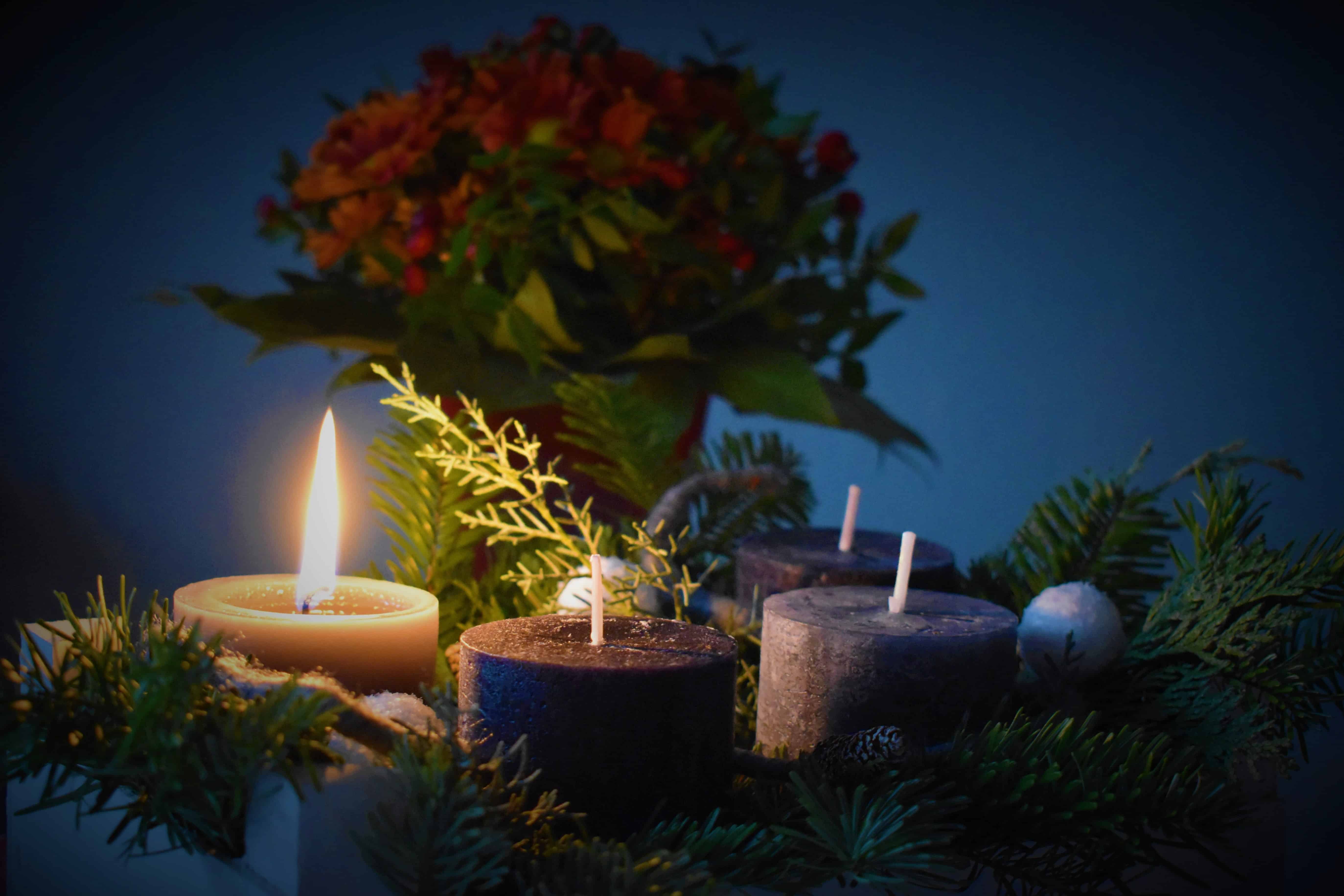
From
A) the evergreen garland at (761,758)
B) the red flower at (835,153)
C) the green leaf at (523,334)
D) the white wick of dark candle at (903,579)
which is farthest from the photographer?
the red flower at (835,153)

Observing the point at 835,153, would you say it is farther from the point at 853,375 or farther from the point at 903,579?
the point at 903,579

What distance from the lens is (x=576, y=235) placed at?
2.35ft

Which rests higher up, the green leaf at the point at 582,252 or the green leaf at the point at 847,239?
the green leaf at the point at 847,239

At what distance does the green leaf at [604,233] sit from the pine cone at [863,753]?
1.53 ft

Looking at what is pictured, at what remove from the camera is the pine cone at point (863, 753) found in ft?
0.92

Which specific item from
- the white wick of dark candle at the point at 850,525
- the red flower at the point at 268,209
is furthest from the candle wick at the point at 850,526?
the red flower at the point at 268,209

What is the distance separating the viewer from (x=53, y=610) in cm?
76

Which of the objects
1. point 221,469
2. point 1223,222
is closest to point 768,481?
point 221,469

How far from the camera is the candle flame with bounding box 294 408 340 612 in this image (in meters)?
0.36

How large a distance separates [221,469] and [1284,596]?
754 mm

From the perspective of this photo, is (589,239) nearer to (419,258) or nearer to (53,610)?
(419,258)

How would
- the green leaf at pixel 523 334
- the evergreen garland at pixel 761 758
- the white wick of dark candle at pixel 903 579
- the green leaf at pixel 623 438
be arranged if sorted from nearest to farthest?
the evergreen garland at pixel 761 758, the white wick of dark candle at pixel 903 579, the green leaf at pixel 623 438, the green leaf at pixel 523 334

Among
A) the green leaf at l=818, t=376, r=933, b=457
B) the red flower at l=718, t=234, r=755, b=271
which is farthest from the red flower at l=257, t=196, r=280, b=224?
the green leaf at l=818, t=376, r=933, b=457

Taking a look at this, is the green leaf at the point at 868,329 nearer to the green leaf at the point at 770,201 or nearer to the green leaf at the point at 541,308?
the green leaf at the point at 770,201
